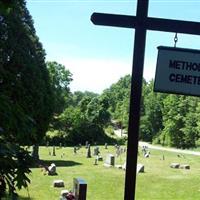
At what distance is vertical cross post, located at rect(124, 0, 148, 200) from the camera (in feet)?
14.9

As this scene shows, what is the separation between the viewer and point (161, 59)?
4648 millimetres

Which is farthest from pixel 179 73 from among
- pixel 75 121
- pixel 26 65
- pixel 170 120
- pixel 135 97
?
pixel 170 120

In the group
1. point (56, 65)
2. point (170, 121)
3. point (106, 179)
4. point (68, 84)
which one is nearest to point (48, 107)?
point (106, 179)

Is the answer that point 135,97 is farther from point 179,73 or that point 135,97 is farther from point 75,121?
point 75,121

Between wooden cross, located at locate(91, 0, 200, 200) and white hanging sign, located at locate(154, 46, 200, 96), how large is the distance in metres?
0.19

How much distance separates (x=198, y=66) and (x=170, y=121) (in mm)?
73325

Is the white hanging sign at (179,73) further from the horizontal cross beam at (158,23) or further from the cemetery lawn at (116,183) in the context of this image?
the cemetery lawn at (116,183)

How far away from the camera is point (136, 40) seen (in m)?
4.61

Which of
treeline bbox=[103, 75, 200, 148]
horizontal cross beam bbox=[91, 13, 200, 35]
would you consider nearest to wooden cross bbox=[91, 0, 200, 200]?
horizontal cross beam bbox=[91, 13, 200, 35]

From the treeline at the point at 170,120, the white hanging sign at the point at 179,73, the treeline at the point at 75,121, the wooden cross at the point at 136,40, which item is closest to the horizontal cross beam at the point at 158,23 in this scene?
the wooden cross at the point at 136,40

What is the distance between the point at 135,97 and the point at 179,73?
48 cm

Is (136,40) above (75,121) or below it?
below

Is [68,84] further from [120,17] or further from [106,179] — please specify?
[120,17]

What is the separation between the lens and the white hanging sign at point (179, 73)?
4609 millimetres
